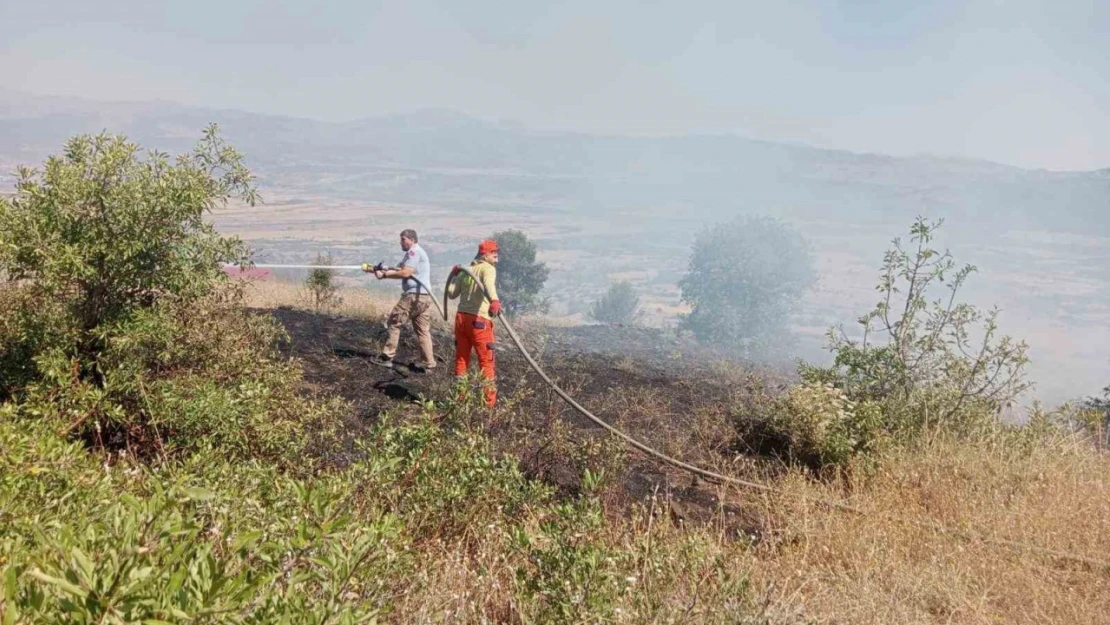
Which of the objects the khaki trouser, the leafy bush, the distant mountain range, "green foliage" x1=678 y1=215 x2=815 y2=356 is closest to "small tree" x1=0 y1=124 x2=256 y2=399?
the leafy bush

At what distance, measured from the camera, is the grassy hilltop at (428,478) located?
217 cm

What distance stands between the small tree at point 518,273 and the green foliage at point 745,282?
5.76 m

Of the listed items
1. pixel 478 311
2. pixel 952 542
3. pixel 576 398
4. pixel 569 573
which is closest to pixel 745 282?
pixel 576 398

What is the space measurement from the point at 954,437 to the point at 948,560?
271cm

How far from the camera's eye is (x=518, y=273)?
28125 mm

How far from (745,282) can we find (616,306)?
25.7ft

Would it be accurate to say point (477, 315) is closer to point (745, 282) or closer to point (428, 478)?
point (428, 478)

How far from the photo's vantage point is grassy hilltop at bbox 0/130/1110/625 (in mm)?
2170

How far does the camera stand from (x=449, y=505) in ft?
13.1

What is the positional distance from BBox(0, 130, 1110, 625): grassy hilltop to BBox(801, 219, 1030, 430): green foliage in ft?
0.10

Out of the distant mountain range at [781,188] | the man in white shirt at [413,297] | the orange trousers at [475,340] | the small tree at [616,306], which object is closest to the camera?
the orange trousers at [475,340]

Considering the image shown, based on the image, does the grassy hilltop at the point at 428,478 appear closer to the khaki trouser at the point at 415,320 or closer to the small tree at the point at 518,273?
the khaki trouser at the point at 415,320

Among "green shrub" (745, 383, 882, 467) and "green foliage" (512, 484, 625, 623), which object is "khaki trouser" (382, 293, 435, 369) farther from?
"green foliage" (512, 484, 625, 623)

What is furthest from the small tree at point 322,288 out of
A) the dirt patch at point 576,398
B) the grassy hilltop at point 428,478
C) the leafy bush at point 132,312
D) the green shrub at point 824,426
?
the green shrub at point 824,426
